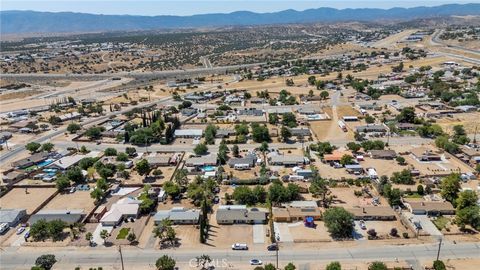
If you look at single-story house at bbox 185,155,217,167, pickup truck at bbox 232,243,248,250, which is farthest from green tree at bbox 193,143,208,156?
pickup truck at bbox 232,243,248,250

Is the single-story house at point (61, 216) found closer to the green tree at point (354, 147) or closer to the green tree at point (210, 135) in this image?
the green tree at point (210, 135)

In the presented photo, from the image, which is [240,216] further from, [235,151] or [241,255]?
[235,151]

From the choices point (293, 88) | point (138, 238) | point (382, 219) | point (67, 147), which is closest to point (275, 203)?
point (382, 219)

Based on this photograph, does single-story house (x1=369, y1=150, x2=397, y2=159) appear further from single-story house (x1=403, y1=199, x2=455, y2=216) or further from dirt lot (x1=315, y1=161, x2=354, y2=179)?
single-story house (x1=403, y1=199, x2=455, y2=216)

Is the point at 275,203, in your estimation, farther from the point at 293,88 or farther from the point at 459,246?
the point at 293,88

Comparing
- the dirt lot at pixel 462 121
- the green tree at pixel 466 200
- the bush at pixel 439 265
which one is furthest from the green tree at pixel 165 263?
the dirt lot at pixel 462 121

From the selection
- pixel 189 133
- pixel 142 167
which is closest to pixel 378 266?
pixel 142 167
